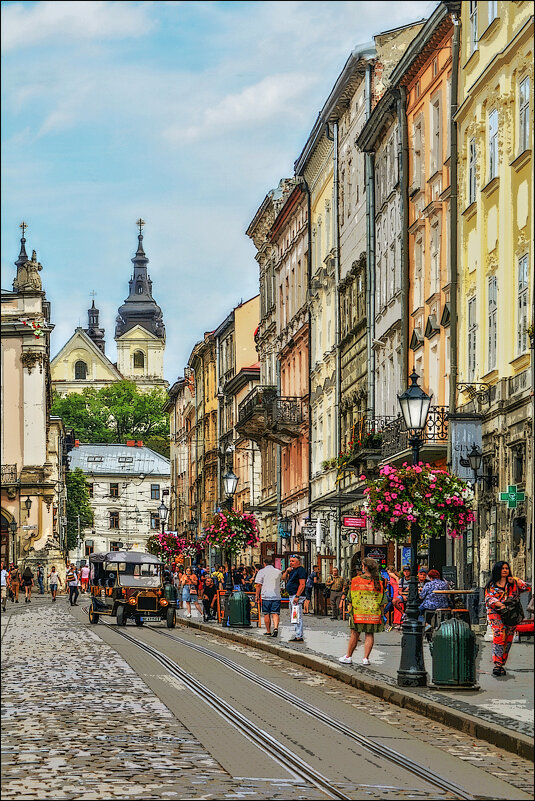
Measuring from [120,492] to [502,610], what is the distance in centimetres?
13028

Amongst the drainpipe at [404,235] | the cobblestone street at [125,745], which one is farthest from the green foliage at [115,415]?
the cobblestone street at [125,745]

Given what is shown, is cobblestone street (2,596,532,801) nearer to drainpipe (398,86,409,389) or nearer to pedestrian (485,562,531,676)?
pedestrian (485,562,531,676)

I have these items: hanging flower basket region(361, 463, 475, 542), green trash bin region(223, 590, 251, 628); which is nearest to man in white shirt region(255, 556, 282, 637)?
green trash bin region(223, 590, 251, 628)

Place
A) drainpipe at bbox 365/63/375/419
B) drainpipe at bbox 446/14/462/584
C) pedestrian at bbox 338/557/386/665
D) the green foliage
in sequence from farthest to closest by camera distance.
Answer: the green foliage → drainpipe at bbox 365/63/375/419 → drainpipe at bbox 446/14/462/584 → pedestrian at bbox 338/557/386/665

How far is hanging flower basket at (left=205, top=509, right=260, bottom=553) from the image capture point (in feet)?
153

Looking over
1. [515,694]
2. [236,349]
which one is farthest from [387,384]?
[236,349]

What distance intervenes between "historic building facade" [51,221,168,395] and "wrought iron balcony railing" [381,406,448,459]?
446 feet

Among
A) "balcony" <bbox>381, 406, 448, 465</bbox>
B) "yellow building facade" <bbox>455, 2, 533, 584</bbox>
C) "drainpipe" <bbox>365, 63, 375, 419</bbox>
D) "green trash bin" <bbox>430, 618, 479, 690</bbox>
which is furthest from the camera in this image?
"drainpipe" <bbox>365, 63, 375, 419</bbox>

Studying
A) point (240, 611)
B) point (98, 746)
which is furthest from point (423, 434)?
point (98, 746)

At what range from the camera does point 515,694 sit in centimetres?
1653

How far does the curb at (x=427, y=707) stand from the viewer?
43.2 feet

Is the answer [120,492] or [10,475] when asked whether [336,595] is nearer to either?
[10,475]

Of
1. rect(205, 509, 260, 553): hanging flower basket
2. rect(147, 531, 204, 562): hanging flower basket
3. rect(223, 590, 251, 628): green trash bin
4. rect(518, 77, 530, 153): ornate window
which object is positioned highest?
rect(518, 77, 530, 153): ornate window

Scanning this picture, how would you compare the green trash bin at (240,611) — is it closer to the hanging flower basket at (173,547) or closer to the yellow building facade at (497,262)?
the yellow building facade at (497,262)
